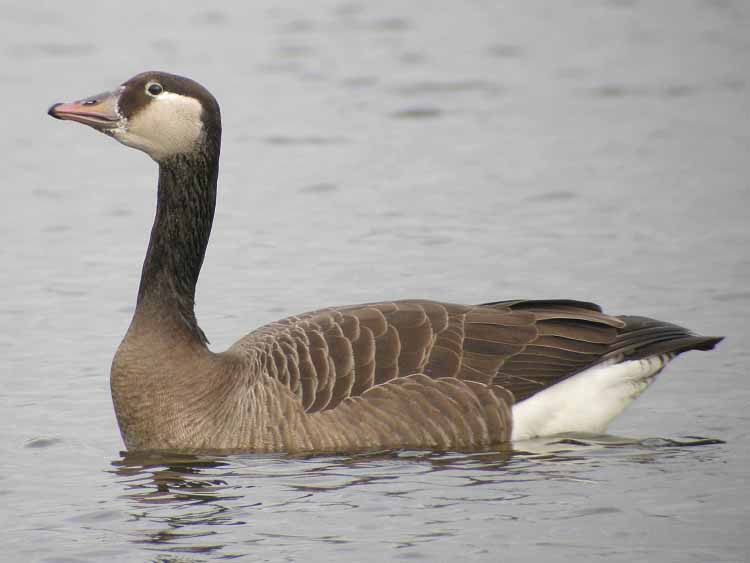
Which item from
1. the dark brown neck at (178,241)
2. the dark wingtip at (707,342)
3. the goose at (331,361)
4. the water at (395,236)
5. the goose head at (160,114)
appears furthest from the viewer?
the dark brown neck at (178,241)

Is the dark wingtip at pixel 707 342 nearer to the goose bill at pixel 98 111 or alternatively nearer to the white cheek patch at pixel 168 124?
the white cheek patch at pixel 168 124

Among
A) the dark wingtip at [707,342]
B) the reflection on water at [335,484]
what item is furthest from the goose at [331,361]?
the reflection on water at [335,484]

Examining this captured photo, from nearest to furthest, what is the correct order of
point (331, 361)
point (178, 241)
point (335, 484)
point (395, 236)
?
point (335, 484) → point (331, 361) → point (178, 241) → point (395, 236)

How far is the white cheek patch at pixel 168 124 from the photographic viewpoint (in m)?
9.99

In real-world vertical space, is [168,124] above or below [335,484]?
above

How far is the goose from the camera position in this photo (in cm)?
966

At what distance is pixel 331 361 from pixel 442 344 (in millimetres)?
772

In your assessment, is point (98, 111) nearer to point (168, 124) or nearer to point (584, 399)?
point (168, 124)

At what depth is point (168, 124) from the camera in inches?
393

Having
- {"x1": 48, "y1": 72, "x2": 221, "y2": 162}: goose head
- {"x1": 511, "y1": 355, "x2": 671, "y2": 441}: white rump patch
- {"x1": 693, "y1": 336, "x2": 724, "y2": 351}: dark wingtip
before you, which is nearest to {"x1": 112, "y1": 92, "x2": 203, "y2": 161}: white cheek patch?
{"x1": 48, "y1": 72, "x2": 221, "y2": 162}: goose head

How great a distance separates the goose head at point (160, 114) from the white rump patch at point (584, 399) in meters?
2.89

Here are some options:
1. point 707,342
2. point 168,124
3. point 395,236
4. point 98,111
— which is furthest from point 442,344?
point 395,236

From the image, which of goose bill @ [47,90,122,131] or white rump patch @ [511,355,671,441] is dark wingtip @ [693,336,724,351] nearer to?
white rump patch @ [511,355,671,441]

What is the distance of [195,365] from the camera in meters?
9.87
